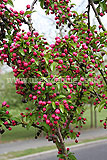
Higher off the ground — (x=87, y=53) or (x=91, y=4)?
(x=91, y=4)

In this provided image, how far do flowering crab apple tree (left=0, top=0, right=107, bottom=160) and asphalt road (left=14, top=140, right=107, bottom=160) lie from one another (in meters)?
9.68

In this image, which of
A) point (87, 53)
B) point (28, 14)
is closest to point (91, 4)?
point (87, 53)

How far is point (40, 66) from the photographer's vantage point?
9.47 feet

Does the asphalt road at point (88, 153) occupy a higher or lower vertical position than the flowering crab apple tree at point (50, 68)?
lower

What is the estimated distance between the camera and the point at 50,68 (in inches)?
113

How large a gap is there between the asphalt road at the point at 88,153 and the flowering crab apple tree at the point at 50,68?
968cm

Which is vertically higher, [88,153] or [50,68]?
[50,68]

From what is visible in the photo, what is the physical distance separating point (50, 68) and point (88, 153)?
11.9 metres

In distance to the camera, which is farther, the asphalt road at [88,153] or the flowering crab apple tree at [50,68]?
the asphalt road at [88,153]

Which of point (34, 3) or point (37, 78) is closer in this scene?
point (37, 78)

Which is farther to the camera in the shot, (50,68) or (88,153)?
(88,153)

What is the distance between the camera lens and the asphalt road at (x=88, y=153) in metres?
12.3

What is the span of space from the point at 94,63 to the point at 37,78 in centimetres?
96

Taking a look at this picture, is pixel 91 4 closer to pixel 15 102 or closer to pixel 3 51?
pixel 3 51
